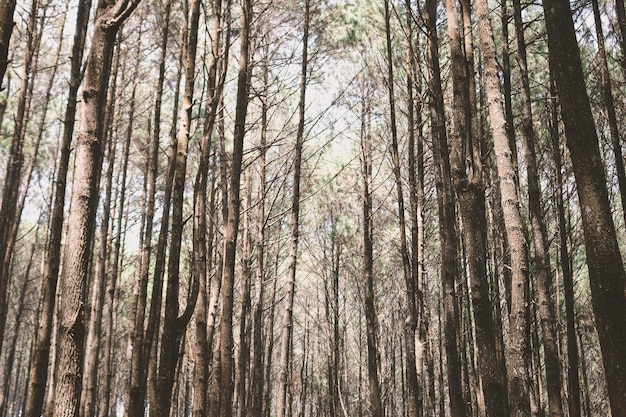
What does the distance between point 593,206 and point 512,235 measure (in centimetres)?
125

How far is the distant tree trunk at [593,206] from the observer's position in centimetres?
249

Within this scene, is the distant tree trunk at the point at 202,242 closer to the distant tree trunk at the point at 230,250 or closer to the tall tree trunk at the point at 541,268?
the distant tree trunk at the point at 230,250

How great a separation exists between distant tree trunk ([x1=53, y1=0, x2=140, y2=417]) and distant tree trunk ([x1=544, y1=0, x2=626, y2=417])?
2.45 meters

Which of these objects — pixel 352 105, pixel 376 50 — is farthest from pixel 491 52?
pixel 352 105

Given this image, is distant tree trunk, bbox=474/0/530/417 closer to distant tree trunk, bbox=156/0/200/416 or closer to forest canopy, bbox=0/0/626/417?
forest canopy, bbox=0/0/626/417

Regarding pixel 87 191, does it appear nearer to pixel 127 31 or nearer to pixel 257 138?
pixel 127 31

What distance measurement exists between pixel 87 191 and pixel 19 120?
568cm

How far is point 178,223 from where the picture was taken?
16.7 feet

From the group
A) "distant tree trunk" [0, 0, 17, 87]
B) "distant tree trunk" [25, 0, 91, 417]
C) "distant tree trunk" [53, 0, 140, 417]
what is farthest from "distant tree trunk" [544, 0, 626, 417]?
"distant tree trunk" [25, 0, 91, 417]

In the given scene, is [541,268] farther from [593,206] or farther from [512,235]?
[593,206]

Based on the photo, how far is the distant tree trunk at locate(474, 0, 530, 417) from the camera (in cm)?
366

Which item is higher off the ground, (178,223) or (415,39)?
(415,39)

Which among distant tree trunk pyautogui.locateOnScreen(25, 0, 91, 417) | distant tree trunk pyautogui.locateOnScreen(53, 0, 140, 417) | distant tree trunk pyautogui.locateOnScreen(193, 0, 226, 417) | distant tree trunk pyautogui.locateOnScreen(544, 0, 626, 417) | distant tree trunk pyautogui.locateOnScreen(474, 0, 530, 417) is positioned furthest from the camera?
distant tree trunk pyautogui.locateOnScreen(193, 0, 226, 417)

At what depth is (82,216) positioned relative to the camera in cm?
290
